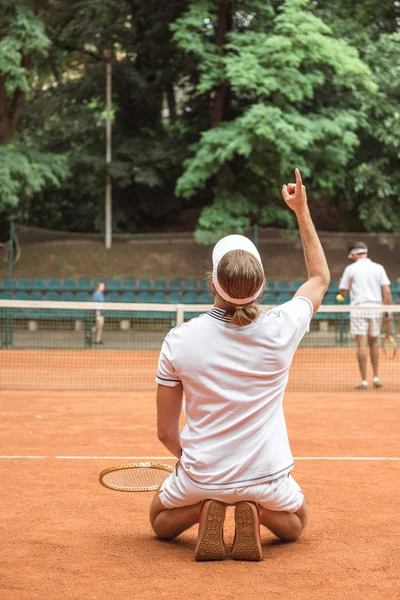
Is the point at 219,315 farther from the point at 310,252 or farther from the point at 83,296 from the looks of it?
the point at 83,296

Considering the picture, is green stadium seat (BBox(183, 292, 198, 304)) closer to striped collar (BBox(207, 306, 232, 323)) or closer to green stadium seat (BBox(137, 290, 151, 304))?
green stadium seat (BBox(137, 290, 151, 304))

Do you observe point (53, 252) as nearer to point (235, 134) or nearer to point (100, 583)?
point (235, 134)

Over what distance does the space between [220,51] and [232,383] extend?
70.1ft

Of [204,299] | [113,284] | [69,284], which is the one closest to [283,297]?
[204,299]

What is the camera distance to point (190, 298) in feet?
70.5

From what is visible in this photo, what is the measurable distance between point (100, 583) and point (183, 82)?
2680cm

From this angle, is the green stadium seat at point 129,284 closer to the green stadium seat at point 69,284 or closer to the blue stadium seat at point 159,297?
the blue stadium seat at point 159,297

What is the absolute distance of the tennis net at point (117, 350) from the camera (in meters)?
13.0

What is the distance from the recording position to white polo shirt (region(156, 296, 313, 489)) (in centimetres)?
378

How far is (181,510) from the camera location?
411cm

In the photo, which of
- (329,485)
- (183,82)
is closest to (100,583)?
(329,485)

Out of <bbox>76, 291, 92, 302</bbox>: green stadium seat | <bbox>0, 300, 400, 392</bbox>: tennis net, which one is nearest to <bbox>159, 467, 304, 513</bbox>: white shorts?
<bbox>0, 300, 400, 392</bbox>: tennis net

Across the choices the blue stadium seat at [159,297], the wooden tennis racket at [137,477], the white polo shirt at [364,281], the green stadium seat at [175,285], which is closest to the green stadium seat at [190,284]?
the green stadium seat at [175,285]

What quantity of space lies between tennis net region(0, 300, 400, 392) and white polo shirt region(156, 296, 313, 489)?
8.07m
